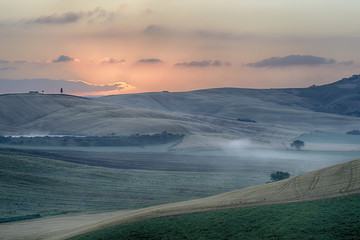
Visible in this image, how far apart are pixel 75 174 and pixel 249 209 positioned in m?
58.3

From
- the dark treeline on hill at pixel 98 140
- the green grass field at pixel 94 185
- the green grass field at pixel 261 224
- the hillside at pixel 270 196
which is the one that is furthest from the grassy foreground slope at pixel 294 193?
the dark treeline on hill at pixel 98 140

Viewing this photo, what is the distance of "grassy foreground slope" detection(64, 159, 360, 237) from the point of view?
114 ft

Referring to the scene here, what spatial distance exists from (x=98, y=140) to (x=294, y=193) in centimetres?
11829

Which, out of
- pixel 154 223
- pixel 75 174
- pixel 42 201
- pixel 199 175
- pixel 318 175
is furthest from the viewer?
pixel 199 175

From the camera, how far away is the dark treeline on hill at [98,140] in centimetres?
14675

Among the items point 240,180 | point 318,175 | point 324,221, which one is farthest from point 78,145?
point 324,221

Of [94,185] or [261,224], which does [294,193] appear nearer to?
[261,224]

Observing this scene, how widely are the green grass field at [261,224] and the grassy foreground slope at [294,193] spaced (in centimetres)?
172

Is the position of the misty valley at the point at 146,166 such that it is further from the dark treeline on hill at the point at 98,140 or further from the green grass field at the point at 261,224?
the green grass field at the point at 261,224

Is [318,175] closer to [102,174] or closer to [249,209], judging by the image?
[249,209]

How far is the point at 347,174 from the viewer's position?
3756cm

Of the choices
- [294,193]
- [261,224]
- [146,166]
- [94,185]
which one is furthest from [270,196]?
[146,166]

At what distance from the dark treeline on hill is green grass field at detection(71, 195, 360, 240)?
380 feet

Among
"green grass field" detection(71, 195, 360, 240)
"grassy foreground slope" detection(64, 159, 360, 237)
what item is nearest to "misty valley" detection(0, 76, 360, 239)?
"grassy foreground slope" detection(64, 159, 360, 237)
